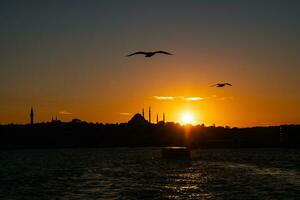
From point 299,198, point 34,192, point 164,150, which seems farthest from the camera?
point 164,150

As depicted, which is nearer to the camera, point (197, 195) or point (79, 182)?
point (197, 195)

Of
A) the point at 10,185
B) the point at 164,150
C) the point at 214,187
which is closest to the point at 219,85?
the point at 214,187

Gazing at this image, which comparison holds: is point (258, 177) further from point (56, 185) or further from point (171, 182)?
point (56, 185)

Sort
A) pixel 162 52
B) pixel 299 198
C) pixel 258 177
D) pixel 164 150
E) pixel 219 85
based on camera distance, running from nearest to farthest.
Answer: pixel 162 52
pixel 299 198
pixel 219 85
pixel 258 177
pixel 164 150

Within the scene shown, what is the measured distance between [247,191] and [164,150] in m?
105

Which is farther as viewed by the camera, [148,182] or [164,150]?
[164,150]

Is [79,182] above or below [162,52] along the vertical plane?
below

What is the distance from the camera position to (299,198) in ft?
169

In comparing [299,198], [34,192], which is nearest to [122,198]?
[34,192]

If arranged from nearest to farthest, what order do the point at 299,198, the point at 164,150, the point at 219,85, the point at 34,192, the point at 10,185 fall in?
the point at 299,198 < the point at 34,192 < the point at 219,85 < the point at 10,185 < the point at 164,150

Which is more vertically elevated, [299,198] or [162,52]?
[162,52]

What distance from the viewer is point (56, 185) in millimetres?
67625

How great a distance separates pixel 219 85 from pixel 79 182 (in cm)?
2018

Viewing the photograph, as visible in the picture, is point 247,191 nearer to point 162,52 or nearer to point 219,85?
point 219,85
